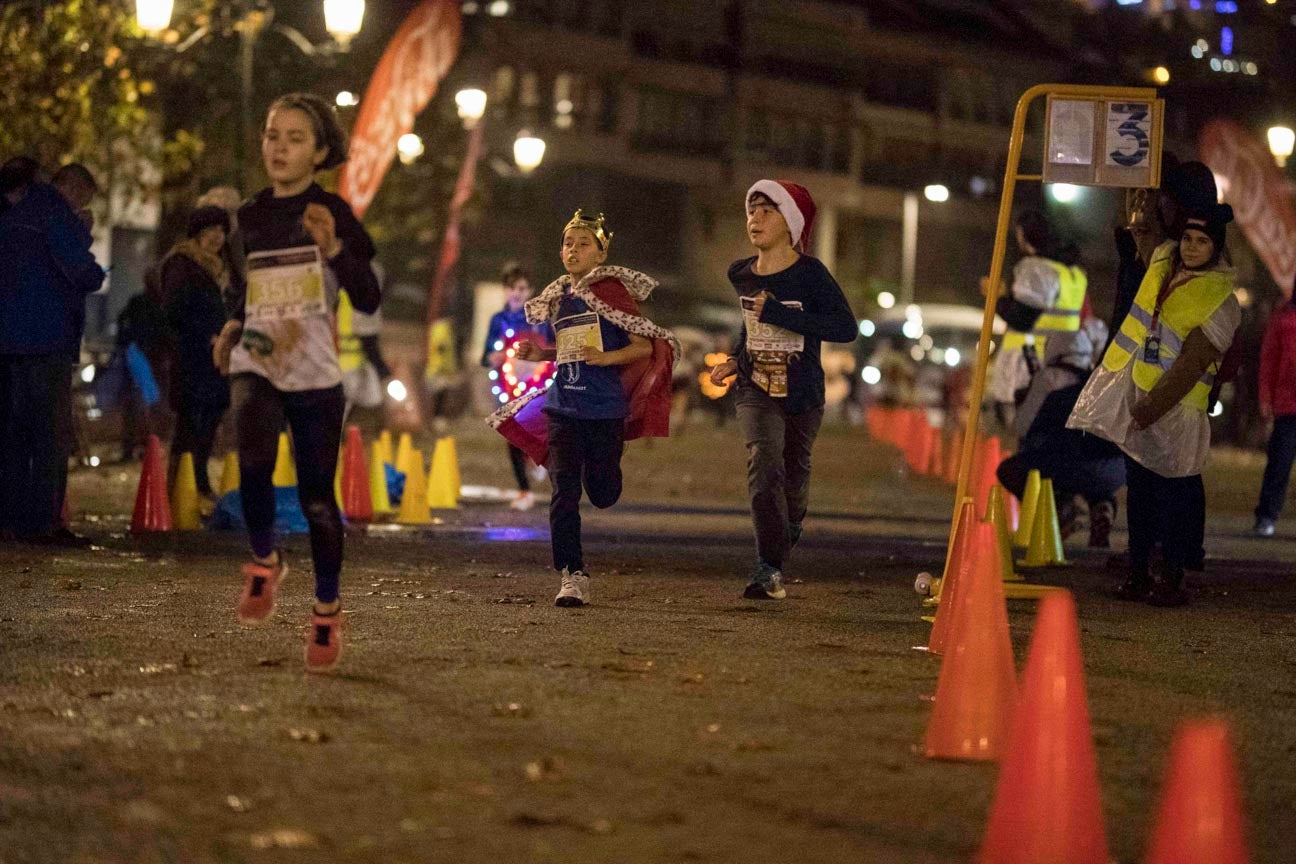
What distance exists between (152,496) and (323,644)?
6.67 meters

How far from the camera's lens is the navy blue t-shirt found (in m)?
9.84

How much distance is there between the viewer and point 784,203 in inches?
401

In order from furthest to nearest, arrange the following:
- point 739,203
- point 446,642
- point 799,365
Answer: point 739,203, point 799,365, point 446,642

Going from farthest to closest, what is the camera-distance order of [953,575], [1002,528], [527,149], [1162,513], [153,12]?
[527,149] → [153,12] → [1002,528] → [1162,513] → [953,575]

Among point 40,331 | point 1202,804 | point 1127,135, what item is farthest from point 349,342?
point 1202,804

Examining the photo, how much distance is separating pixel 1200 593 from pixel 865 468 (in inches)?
610

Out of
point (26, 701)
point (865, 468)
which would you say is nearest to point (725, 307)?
point (865, 468)

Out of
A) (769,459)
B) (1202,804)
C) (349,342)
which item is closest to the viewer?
(1202,804)

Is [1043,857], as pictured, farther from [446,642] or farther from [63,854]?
[446,642]

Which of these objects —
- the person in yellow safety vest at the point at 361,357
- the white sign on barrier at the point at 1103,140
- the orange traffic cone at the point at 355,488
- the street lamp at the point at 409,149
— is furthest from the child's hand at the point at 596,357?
the street lamp at the point at 409,149

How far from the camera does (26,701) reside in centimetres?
683

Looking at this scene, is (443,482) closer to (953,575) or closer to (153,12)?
(153,12)

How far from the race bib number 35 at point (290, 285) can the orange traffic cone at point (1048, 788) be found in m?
3.24

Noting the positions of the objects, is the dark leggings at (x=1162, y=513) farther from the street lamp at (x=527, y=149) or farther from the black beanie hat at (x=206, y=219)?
the street lamp at (x=527, y=149)
